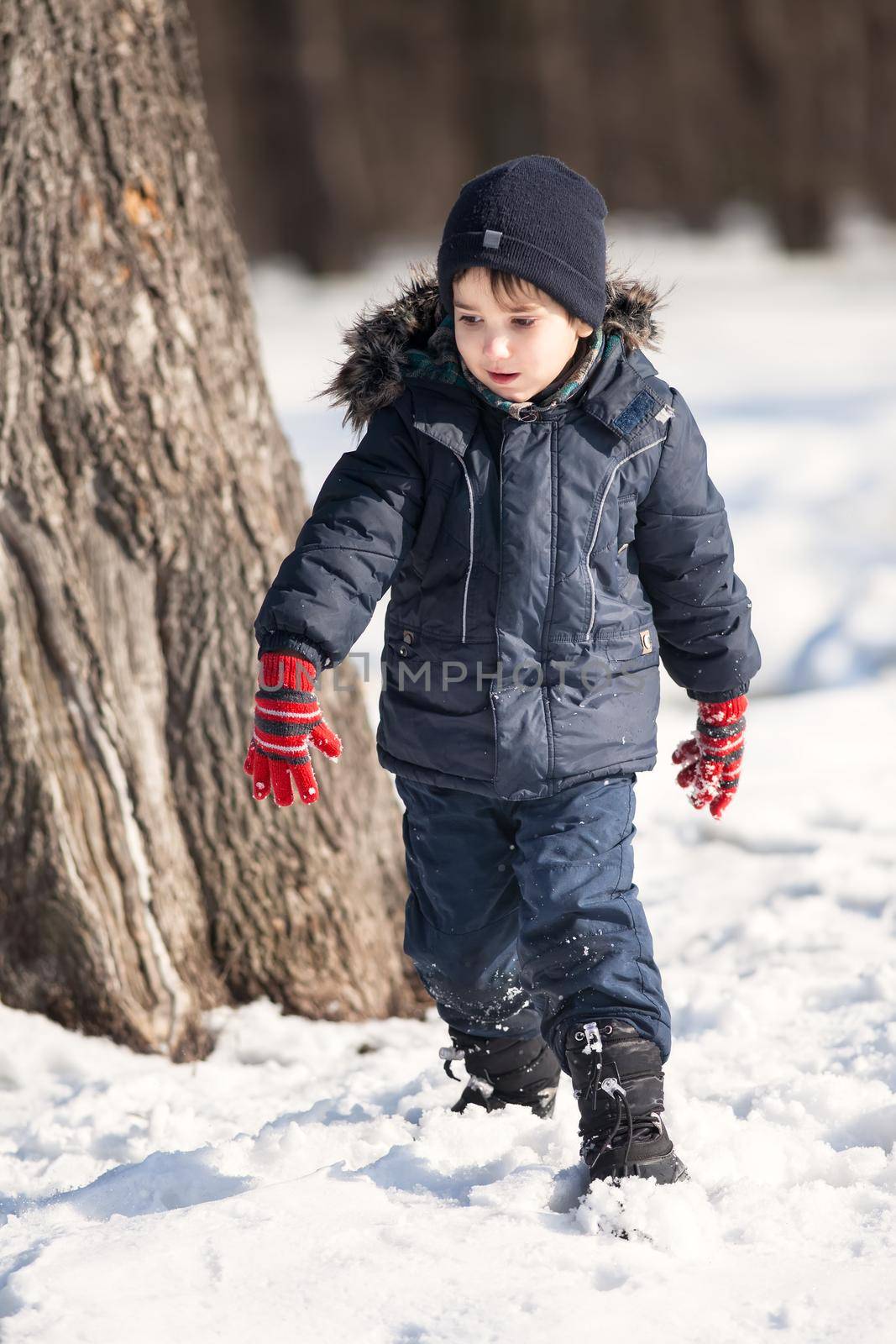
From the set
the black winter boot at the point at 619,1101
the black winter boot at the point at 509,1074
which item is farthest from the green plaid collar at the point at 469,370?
the black winter boot at the point at 509,1074

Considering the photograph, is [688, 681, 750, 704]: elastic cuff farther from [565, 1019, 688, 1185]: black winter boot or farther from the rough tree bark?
the rough tree bark

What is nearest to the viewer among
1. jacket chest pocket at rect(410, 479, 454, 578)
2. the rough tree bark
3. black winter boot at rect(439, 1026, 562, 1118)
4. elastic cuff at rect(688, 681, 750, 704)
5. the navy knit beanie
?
the navy knit beanie

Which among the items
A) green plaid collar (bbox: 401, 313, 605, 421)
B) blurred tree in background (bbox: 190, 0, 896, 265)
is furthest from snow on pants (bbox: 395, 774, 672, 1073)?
blurred tree in background (bbox: 190, 0, 896, 265)

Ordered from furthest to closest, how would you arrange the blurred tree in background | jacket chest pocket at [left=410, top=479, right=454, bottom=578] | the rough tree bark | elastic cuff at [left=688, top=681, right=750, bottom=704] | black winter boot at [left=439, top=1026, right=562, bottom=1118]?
the blurred tree in background
the rough tree bark
black winter boot at [left=439, top=1026, right=562, bottom=1118]
elastic cuff at [left=688, top=681, right=750, bottom=704]
jacket chest pocket at [left=410, top=479, right=454, bottom=578]

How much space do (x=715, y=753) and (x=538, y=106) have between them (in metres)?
9.62

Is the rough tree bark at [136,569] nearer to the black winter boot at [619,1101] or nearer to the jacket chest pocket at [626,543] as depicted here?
the jacket chest pocket at [626,543]

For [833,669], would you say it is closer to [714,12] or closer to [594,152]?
[594,152]

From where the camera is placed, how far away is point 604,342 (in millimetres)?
2062

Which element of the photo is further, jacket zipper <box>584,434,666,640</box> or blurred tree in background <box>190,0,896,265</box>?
blurred tree in background <box>190,0,896,265</box>

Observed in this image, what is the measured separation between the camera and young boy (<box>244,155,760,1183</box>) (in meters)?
1.95

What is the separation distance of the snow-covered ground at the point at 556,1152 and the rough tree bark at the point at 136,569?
0.51 ft

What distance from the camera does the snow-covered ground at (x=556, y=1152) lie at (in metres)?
1.64

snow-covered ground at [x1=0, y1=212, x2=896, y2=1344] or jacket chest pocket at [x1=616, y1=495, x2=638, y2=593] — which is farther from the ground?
jacket chest pocket at [x1=616, y1=495, x2=638, y2=593]

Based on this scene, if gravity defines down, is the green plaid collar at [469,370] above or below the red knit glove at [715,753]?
above
